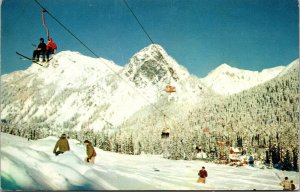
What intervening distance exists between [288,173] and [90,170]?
7.44 m

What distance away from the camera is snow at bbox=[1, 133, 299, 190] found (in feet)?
41.2

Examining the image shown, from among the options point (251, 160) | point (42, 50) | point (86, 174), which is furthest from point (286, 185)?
point (42, 50)

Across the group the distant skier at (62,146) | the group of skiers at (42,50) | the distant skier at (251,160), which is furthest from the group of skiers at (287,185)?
the group of skiers at (42,50)

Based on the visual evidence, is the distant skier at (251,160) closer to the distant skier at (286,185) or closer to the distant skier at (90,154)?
the distant skier at (286,185)

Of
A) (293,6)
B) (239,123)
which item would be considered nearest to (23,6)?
(293,6)

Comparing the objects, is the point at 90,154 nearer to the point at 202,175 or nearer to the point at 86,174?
the point at 86,174

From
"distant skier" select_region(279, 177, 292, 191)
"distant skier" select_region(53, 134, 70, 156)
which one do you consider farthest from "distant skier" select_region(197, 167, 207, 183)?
"distant skier" select_region(53, 134, 70, 156)

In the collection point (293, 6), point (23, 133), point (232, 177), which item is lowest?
point (232, 177)

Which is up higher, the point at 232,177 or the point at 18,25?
the point at 18,25

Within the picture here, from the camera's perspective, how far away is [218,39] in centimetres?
1483

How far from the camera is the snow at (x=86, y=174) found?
1257 cm

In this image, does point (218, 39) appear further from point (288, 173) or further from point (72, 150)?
point (72, 150)

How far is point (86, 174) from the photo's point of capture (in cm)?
1302

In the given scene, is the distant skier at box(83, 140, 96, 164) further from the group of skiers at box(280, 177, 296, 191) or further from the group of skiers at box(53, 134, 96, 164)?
the group of skiers at box(280, 177, 296, 191)
